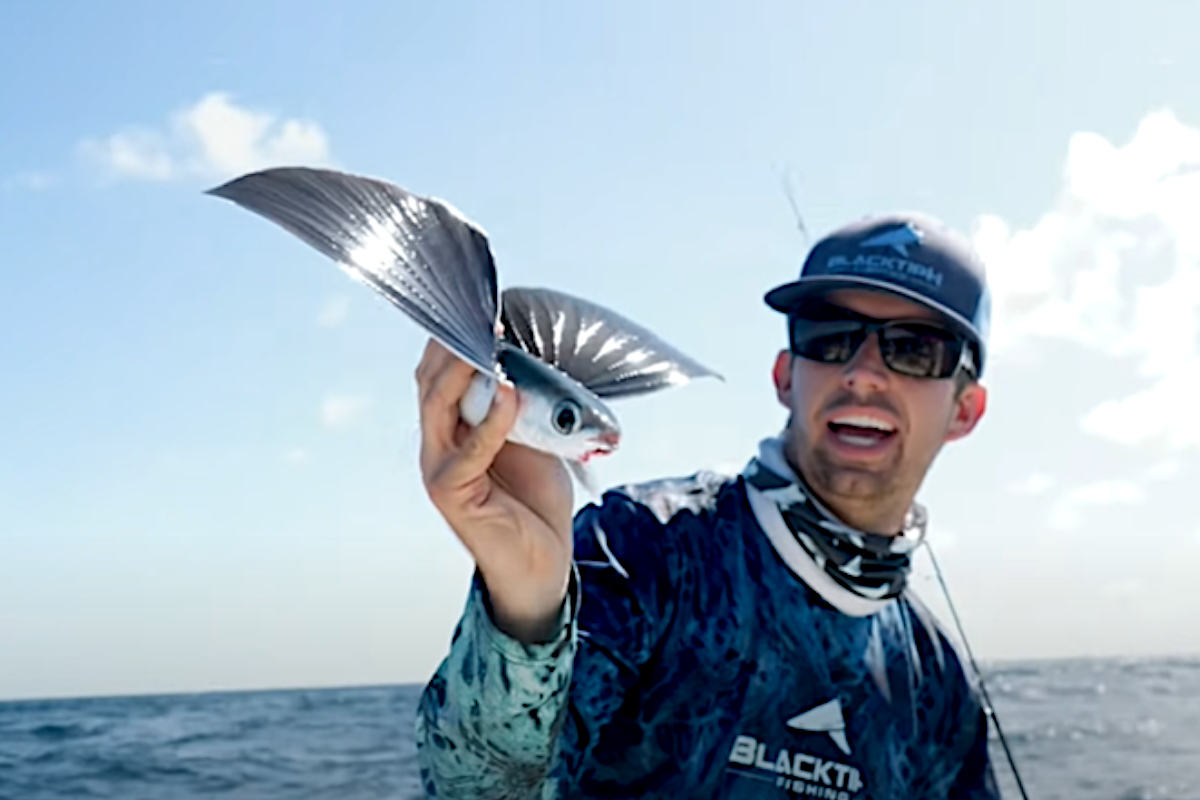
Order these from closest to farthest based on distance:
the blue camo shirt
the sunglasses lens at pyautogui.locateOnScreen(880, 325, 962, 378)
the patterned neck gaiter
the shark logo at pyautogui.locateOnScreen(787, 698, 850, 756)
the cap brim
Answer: the blue camo shirt, the shark logo at pyautogui.locateOnScreen(787, 698, 850, 756), the patterned neck gaiter, the cap brim, the sunglasses lens at pyautogui.locateOnScreen(880, 325, 962, 378)

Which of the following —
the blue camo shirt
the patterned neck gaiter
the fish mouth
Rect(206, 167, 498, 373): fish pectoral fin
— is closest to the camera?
Rect(206, 167, 498, 373): fish pectoral fin

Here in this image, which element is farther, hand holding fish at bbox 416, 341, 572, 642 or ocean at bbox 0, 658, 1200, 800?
ocean at bbox 0, 658, 1200, 800

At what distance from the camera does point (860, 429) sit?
4.02m

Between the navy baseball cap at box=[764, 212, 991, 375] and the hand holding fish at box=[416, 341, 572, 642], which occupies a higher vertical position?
the navy baseball cap at box=[764, 212, 991, 375]

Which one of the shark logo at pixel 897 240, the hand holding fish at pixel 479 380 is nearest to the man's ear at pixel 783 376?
the shark logo at pixel 897 240

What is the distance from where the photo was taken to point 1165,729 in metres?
25.9

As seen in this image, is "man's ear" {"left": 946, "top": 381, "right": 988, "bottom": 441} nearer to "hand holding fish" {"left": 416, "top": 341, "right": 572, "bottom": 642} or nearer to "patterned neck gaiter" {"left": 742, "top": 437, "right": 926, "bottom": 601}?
"patterned neck gaiter" {"left": 742, "top": 437, "right": 926, "bottom": 601}

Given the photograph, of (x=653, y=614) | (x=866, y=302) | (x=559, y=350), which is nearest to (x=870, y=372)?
(x=866, y=302)

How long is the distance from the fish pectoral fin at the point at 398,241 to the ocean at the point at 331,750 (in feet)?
46.6

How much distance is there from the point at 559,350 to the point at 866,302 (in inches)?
61.5

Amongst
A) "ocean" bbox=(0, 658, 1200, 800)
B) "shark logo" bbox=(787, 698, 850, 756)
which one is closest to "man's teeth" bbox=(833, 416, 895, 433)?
"shark logo" bbox=(787, 698, 850, 756)

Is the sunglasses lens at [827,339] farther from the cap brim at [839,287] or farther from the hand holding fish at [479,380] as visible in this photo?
the hand holding fish at [479,380]

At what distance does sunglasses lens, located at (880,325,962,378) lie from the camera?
402cm

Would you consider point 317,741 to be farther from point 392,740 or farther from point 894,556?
point 894,556
